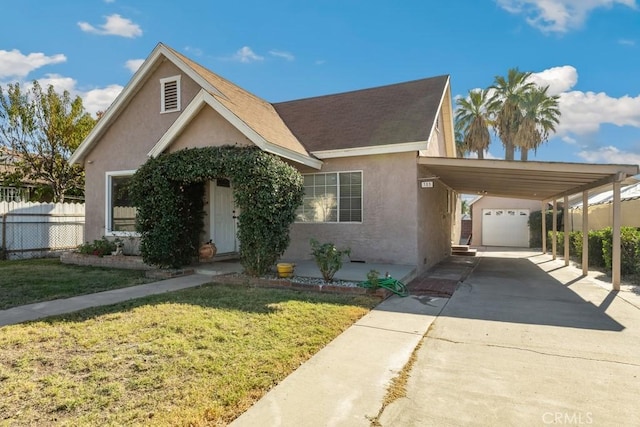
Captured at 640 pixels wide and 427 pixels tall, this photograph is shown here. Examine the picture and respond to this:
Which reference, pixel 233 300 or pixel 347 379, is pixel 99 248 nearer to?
pixel 233 300

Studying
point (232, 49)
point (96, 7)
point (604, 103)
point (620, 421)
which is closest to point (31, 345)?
point (620, 421)

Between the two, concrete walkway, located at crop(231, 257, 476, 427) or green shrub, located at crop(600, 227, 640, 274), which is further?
green shrub, located at crop(600, 227, 640, 274)

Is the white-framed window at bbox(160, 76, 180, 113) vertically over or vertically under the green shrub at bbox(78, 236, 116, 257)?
over

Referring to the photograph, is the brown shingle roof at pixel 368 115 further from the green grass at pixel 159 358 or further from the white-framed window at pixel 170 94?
the green grass at pixel 159 358

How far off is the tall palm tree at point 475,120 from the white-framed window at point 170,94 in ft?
70.3

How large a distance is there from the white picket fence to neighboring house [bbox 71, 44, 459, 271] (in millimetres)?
2392

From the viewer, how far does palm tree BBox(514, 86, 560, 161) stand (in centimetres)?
2438

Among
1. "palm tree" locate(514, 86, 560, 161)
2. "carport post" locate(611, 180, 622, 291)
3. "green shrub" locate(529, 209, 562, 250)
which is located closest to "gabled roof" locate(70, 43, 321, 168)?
"carport post" locate(611, 180, 622, 291)

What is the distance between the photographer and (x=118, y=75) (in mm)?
15281

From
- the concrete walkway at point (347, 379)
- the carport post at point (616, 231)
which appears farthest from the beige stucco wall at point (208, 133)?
the carport post at point (616, 231)

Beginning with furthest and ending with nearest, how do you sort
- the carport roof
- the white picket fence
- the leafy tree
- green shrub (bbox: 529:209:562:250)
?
green shrub (bbox: 529:209:562:250) < the leafy tree < the white picket fence < the carport roof

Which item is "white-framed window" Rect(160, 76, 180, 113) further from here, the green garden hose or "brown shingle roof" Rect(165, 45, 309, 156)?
the green garden hose

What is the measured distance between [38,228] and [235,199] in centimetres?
1010

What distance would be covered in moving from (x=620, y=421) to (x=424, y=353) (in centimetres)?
184
